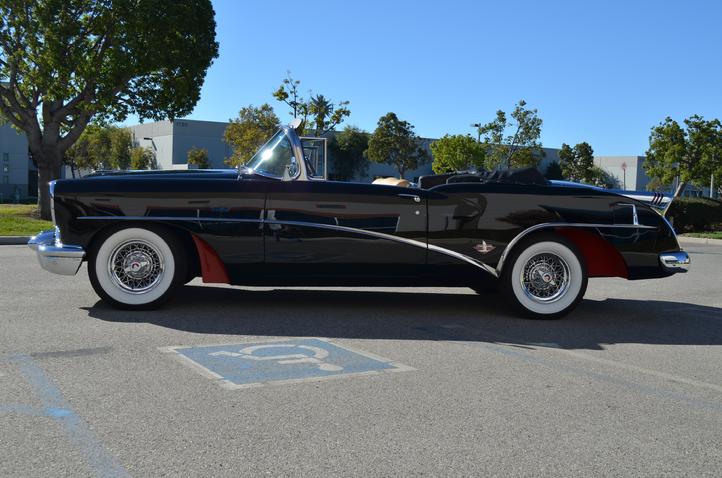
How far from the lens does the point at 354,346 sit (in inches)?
194

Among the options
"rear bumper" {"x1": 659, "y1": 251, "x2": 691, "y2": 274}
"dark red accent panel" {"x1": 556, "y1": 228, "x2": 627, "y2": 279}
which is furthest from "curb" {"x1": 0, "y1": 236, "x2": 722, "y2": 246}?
"rear bumper" {"x1": 659, "y1": 251, "x2": 691, "y2": 274}

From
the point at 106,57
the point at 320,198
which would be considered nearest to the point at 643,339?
the point at 320,198

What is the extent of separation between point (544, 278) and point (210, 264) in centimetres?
295

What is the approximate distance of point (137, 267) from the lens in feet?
19.4

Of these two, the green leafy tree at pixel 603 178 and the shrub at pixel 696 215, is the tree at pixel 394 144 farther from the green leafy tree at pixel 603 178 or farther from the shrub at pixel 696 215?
the shrub at pixel 696 215

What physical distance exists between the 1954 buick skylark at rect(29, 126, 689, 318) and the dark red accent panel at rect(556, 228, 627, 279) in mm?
111

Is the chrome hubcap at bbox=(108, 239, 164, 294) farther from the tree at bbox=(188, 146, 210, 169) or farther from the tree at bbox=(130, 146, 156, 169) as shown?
the tree at bbox=(130, 146, 156, 169)

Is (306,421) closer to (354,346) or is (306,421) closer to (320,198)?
(354,346)

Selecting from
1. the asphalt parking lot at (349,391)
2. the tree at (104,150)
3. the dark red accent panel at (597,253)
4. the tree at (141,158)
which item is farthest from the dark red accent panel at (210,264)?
the tree at (141,158)

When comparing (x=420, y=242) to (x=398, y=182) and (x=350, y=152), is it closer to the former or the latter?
(x=398, y=182)

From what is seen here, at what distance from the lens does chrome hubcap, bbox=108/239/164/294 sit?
5906 millimetres

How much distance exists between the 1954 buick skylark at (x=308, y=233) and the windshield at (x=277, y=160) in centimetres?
1

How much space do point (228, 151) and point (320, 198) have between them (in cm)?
7151

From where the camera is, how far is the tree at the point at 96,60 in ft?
69.4
